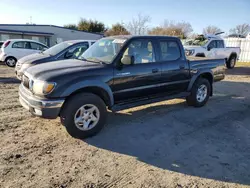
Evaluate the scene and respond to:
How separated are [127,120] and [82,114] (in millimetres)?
1373

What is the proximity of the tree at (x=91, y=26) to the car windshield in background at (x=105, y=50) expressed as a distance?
125 feet

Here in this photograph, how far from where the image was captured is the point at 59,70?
4191 mm

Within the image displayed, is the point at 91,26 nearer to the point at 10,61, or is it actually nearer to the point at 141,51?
Result: the point at 10,61

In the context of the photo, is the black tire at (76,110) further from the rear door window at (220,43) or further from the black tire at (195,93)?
the rear door window at (220,43)

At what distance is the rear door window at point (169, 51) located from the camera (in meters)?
5.53

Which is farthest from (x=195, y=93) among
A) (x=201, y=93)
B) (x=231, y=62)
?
(x=231, y=62)

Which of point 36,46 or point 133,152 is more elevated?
point 36,46

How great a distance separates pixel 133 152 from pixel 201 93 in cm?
355

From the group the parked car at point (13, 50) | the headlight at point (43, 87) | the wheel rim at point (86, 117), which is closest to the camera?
the headlight at point (43, 87)

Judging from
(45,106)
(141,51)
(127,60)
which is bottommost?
(45,106)

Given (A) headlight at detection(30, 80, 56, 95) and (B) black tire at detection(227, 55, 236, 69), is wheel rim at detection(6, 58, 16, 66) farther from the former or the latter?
(B) black tire at detection(227, 55, 236, 69)

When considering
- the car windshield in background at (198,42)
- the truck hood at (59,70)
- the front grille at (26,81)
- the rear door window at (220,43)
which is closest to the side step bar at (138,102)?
the truck hood at (59,70)

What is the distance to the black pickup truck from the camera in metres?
3.96

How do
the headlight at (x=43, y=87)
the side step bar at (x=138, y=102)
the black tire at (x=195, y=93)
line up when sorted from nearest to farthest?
1. the headlight at (x=43, y=87)
2. the side step bar at (x=138, y=102)
3. the black tire at (x=195, y=93)
